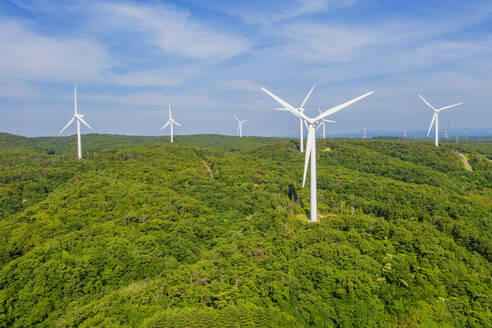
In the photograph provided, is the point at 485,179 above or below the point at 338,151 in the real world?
below

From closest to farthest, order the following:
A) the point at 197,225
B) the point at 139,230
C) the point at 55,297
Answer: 1. the point at 55,297
2. the point at 139,230
3. the point at 197,225

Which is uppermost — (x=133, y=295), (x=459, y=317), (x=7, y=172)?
(x=7, y=172)

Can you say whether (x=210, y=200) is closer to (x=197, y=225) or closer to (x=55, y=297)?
(x=197, y=225)

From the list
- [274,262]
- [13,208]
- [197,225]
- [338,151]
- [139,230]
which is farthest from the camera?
[338,151]

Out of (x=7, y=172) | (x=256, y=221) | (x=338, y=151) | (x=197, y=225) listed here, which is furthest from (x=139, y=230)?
(x=338, y=151)

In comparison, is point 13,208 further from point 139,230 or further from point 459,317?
point 459,317

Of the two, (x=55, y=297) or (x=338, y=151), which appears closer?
(x=55, y=297)
